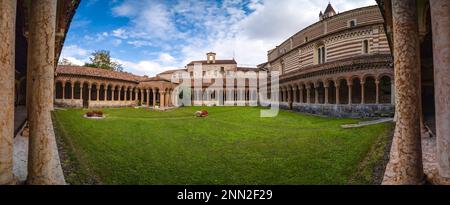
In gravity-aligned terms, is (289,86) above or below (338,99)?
above

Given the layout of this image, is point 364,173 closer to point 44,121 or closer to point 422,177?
point 422,177

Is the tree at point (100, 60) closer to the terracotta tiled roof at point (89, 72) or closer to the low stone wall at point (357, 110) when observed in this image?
the terracotta tiled roof at point (89, 72)

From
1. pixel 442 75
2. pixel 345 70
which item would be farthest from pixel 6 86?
pixel 345 70

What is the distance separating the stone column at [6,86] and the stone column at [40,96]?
214 mm

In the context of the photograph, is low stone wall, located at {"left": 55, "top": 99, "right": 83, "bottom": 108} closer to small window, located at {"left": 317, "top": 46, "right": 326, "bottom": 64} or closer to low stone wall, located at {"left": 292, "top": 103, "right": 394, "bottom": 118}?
low stone wall, located at {"left": 292, "top": 103, "right": 394, "bottom": 118}

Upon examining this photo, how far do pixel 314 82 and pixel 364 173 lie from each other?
16.0 meters

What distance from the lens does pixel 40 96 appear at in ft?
10.4

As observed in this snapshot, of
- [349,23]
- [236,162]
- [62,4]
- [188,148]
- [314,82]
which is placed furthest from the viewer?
[349,23]

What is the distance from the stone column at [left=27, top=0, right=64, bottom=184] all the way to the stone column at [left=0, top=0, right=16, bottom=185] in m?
0.21

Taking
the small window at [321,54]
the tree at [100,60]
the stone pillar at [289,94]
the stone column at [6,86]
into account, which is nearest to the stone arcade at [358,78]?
the stone column at [6,86]

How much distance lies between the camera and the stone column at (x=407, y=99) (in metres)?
3.36

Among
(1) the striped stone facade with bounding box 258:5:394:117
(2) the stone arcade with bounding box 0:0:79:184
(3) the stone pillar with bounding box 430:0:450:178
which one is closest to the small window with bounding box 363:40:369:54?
(1) the striped stone facade with bounding box 258:5:394:117
